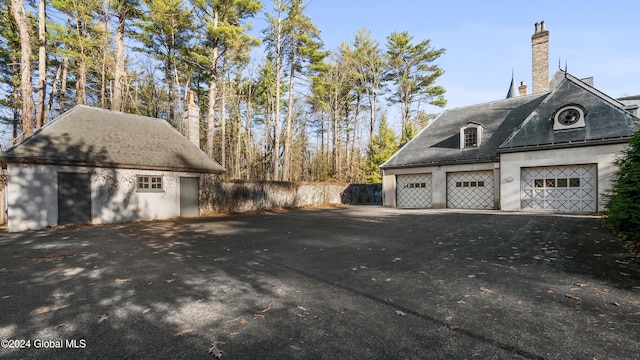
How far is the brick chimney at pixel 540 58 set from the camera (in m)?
20.0

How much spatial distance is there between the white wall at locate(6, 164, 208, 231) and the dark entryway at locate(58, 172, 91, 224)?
0.48 ft

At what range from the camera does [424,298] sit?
358 centimetres

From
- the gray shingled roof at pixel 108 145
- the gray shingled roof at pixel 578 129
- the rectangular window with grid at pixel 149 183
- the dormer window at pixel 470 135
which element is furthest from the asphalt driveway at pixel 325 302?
the dormer window at pixel 470 135

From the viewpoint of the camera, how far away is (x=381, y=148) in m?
27.0

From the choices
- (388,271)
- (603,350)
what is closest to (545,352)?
(603,350)

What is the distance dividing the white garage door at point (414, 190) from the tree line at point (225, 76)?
7.02 meters

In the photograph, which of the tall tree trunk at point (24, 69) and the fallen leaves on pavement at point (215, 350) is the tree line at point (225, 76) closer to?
the tall tree trunk at point (24, 69)

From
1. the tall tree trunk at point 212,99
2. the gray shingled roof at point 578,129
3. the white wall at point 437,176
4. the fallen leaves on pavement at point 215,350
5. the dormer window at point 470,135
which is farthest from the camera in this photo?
the tall tree trunk at point 212,99

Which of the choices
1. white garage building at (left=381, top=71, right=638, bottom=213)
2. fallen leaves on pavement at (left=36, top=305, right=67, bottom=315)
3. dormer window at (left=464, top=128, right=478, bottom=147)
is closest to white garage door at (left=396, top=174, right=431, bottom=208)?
white garage building at (left=381, top=71, right=638, bottom=213)

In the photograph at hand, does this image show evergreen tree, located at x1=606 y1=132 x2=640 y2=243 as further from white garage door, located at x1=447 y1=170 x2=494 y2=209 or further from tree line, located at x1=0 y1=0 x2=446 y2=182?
tree line, located at x1=0 y1=0 x2=446 y2=182

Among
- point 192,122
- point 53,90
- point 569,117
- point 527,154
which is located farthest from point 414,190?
point 53,90

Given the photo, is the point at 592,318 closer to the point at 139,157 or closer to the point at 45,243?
the point at 45,243

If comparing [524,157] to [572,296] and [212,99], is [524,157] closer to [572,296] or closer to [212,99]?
[572,296]

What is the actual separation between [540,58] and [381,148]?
1374 cm
